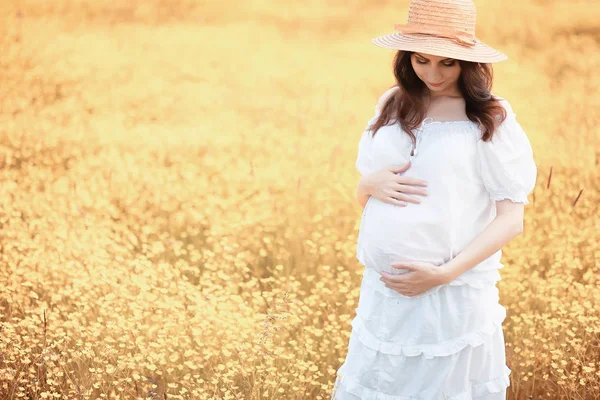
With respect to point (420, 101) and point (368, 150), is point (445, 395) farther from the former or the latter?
point (420, 101)

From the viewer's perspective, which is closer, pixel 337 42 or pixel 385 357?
pixel 385 357

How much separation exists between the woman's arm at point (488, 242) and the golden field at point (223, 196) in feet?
3.77

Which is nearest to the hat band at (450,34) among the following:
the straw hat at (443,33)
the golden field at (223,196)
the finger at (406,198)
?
the straw hat at (443,33)

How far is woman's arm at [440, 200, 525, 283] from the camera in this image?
2623 millimetres

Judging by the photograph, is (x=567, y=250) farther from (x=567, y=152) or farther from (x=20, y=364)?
(x=20, y=364)

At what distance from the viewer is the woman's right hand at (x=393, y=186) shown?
269cm

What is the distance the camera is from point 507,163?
8.52ft

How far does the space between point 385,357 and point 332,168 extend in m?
3.51

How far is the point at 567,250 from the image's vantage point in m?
4.82

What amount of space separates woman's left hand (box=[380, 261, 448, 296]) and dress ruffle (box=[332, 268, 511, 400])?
7 cm

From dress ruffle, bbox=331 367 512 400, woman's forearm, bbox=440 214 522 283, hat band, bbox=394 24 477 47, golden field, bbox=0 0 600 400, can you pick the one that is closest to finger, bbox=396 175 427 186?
woman's forearm, bbox=440 214 522 283

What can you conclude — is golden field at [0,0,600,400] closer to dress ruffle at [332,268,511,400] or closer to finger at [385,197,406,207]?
dress ruffle at [332,268,511,400]

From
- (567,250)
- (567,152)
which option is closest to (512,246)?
(567,250)

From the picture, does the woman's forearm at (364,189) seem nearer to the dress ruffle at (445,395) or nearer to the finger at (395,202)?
the finger at (395,202)
